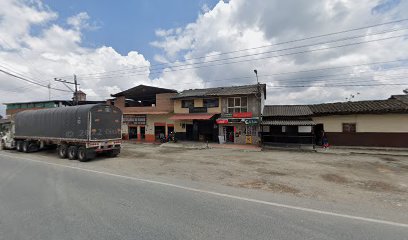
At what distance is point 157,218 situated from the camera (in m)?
4.97

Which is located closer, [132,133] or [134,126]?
[134,126]

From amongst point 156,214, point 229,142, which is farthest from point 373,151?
point 156,214

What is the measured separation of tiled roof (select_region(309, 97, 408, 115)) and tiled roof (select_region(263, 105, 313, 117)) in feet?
3.05

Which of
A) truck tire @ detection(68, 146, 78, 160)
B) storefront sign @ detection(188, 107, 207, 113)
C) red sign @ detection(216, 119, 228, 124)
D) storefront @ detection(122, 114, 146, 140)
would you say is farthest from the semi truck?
storefront @ detection(122, 114, 146, 140)

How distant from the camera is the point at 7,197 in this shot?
21.6 feet

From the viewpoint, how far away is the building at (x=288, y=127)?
21.7 m

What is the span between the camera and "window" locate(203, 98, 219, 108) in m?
24.8

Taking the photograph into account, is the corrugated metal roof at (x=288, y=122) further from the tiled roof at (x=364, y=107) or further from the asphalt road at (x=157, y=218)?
the asphalt road at (x=157, y=218)

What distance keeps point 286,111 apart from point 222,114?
7.63 metres

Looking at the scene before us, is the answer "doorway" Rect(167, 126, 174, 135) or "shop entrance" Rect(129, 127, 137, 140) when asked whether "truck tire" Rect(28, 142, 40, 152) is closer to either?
"shop entrance" Rect(129, 127, 137, 140)

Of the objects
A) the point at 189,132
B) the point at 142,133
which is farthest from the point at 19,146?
the point at 189,132

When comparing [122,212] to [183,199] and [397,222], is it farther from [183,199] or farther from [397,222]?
[397,222]

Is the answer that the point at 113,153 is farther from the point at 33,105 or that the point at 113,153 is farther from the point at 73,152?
the point at 33,105

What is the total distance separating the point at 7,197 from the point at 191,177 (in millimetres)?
6255
